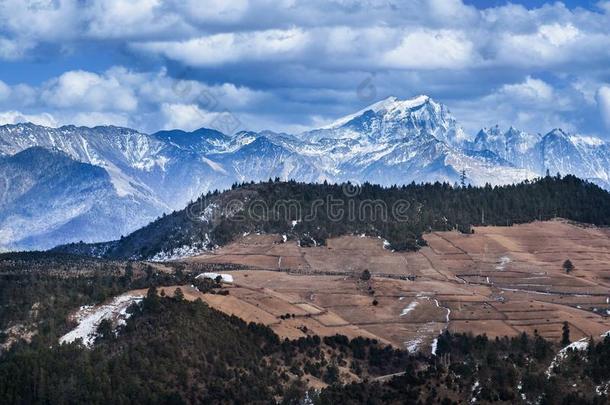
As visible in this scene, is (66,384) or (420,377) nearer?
(420,377)

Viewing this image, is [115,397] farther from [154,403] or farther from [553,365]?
[553,365]

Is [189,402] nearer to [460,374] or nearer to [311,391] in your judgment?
[311,391]

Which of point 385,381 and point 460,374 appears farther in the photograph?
point 385,381

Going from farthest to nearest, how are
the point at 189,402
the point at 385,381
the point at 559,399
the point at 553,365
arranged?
the point at 189,402 < the point at 385,381 < the point at 553,365 < the point at 559,399

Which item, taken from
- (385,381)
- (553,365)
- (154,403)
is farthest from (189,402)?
(553,365)

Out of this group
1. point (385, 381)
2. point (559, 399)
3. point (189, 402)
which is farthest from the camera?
point (189, 402)

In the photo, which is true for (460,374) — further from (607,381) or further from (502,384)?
(607,381)

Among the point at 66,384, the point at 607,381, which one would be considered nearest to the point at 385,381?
the point at 607,381

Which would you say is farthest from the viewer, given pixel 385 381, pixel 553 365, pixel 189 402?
pixel 189 402

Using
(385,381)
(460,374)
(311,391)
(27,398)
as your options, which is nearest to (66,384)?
(27,398)
